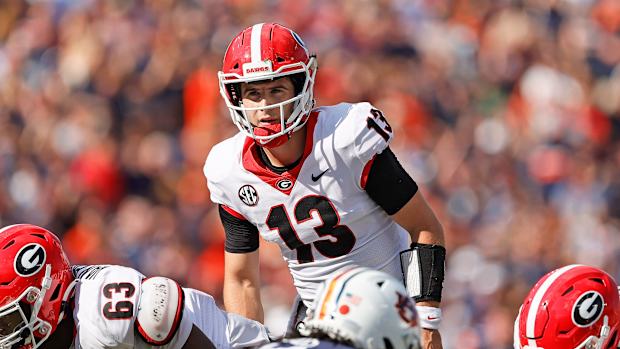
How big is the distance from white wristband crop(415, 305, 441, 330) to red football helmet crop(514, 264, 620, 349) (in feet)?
1.32

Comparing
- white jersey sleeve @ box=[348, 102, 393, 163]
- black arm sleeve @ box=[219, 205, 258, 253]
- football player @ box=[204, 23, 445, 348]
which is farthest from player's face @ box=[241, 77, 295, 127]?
black arm sleeve @ box=[219, 205, 258, 253]

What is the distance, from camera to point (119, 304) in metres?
3.63

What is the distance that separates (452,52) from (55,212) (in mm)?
3271

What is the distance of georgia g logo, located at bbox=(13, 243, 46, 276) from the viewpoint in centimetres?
374

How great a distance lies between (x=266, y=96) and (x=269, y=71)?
0.34ft

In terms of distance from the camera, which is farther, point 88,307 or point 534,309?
point 88,307

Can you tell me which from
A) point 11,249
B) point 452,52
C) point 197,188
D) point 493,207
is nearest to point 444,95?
point 452,52

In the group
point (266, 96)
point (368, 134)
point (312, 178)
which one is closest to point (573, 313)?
point (368, 134)

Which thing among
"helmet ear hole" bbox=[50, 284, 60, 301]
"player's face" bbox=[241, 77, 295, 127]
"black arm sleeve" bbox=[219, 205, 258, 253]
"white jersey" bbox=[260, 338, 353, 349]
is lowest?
"helmet ear hole" bbox=[50, 284, 60, 301]

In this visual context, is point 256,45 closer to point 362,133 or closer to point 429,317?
point 362,133

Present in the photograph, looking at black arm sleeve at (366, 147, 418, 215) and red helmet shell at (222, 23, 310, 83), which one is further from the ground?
red helmet shell at (222, 23, 310, 83)

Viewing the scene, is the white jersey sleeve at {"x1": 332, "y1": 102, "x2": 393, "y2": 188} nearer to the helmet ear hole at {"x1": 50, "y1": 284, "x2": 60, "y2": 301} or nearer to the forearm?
the forearm

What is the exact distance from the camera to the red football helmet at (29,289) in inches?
146

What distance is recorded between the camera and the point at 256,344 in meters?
4.00
